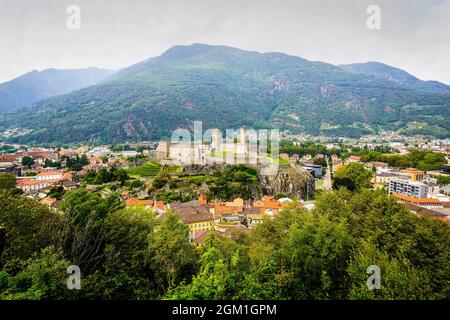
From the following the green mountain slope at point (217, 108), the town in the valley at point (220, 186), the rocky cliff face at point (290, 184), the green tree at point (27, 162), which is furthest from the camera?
the green mountain slope at point (217, 108)

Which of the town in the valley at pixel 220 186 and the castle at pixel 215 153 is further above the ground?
the castle at pixel 215 153

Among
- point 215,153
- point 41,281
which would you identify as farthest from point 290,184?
point 41,281

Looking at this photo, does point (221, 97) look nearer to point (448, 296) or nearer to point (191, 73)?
point (191, 73)

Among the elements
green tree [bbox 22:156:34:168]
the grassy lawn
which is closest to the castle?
the grassy lawn

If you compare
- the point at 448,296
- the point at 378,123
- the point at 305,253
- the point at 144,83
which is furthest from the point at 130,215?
the point at 144,83

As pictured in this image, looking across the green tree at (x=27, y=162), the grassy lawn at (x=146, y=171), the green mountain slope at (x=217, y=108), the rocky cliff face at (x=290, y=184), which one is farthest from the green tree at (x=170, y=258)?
the green mountain slope at (x=217, y=108)

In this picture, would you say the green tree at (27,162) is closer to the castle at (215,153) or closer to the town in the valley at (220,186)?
the town in the valley at (220,186)
